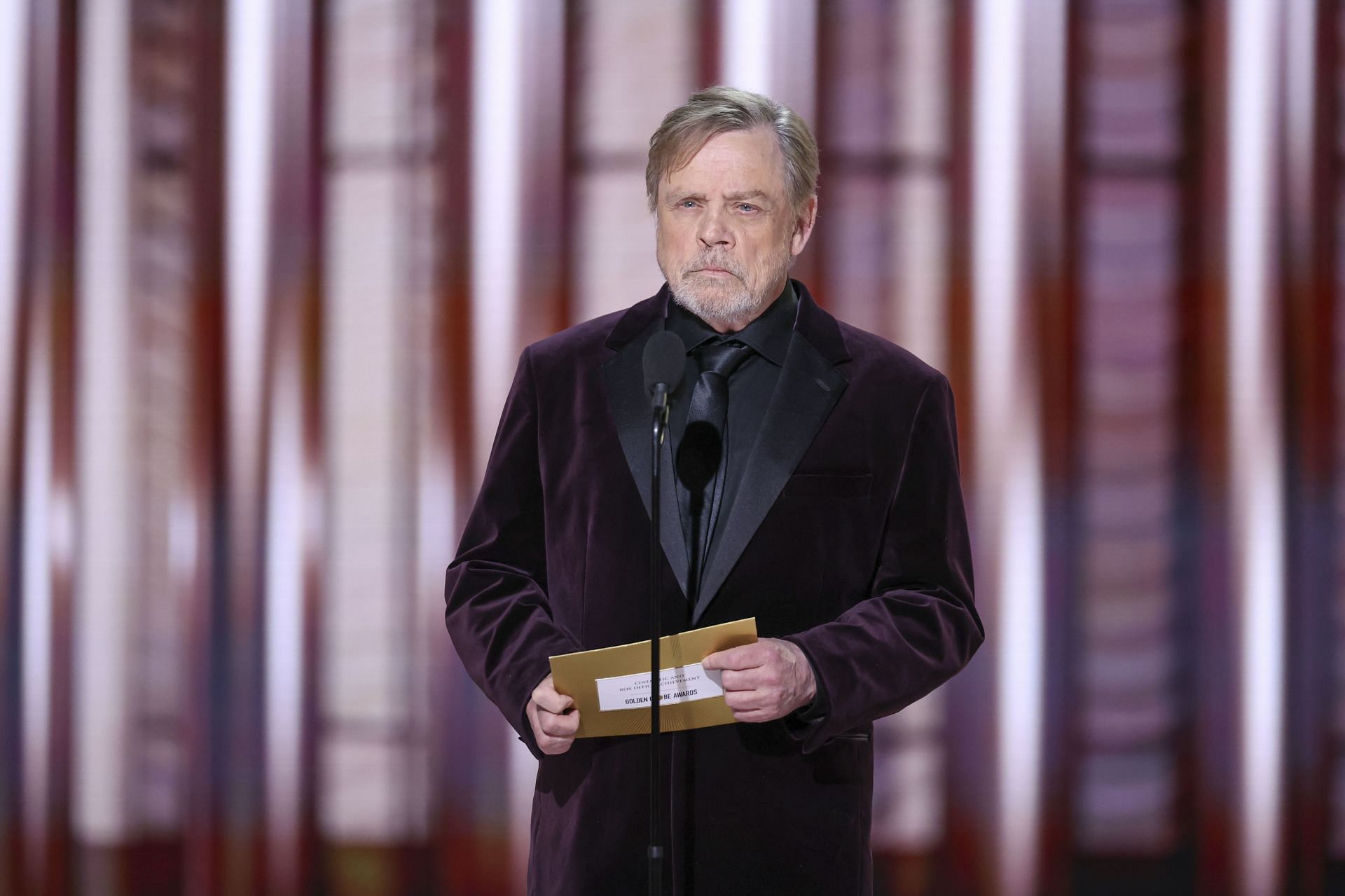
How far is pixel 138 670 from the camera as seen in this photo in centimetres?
250

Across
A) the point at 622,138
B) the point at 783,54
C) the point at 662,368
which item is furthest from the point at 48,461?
the point at 662,368

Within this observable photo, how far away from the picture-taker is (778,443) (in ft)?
4.36

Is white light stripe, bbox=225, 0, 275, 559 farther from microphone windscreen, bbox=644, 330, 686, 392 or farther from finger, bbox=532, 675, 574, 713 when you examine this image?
microphone windscreen, bbox=644, 330, 686, 392

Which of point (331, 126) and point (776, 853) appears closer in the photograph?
point (776, 853)

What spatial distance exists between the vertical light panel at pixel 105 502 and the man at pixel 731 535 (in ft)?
4.63

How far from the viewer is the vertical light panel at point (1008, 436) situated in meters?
2.27

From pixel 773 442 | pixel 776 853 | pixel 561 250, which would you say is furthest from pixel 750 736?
pixel 561 250

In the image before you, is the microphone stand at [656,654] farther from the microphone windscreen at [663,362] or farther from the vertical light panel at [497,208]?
the vertical light panel at [497,208]

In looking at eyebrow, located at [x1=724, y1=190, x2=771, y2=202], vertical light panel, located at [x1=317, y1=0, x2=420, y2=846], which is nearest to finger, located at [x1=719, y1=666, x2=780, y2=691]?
eyebrow, located at [x1=724, y1=190, x2=771, y2=202]

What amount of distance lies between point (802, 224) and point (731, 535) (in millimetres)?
430

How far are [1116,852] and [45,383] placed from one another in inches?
93.6

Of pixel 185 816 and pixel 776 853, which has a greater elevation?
pixel 776 853

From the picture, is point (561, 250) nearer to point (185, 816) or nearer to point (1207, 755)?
point (185, 816)

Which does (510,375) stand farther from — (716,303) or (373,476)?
(716,303)
